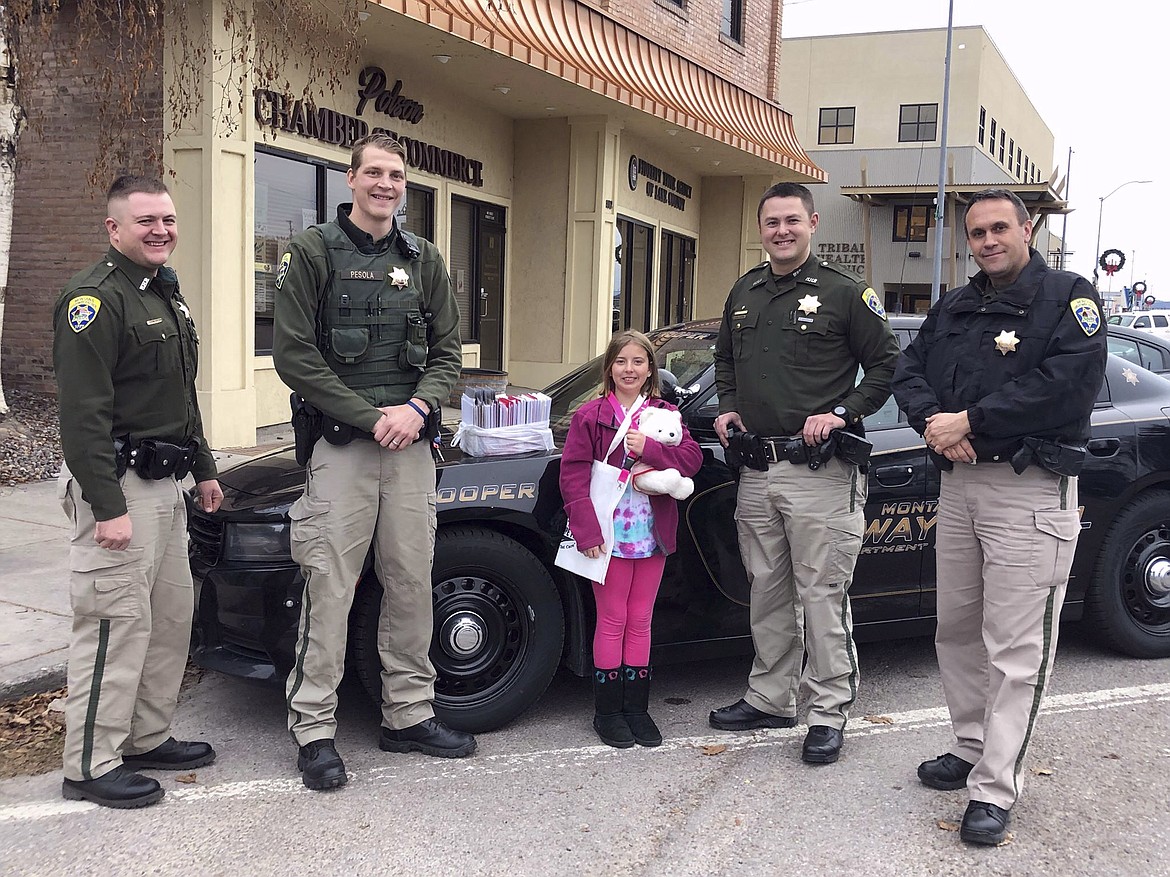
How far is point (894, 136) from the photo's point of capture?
4231 centimetres

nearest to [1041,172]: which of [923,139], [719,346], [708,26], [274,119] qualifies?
[923,139]

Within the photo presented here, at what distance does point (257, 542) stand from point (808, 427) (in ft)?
6.70

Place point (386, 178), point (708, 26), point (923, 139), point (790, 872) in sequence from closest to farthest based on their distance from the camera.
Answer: point (790, 872), point (386, 178), point (708, 26), point (923, 139)

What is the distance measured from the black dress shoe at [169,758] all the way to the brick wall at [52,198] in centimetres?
727

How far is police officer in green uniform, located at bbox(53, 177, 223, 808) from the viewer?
10.5ft

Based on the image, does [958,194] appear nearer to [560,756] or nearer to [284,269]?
[560,756]

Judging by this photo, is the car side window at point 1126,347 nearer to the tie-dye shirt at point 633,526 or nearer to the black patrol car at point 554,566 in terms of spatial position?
the black patrol car at point 554,566

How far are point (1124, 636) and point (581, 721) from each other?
265 centimetres

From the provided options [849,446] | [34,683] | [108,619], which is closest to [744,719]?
[849,446]

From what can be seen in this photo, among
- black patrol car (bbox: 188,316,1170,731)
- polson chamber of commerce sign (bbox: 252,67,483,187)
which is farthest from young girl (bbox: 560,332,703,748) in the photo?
polson chamber of commerce sign (bbox: 252,67,483,187)

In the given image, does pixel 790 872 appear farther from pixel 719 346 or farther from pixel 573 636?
pixel 719 346

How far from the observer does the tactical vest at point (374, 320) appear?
3.56m

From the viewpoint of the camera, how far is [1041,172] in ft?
188

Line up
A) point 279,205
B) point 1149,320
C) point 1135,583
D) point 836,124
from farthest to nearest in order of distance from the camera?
point 836,124
point 1149,320
point 279,205
point 1135,583
